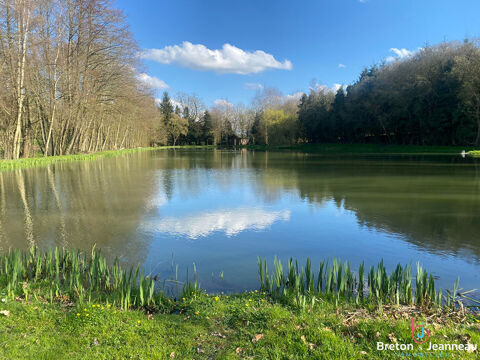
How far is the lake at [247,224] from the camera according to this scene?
593cm

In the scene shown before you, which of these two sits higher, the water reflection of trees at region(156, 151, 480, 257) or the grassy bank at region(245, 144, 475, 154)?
the grassy bank at region(245, 144, 475, 154)

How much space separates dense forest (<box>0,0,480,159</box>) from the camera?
23.7 meters

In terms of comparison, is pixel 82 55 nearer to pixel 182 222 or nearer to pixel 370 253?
pixel 182 222

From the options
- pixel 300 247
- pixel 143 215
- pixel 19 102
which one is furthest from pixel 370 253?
pixel 19 102

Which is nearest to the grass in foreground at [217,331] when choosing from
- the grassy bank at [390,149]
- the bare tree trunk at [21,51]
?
the bare tree trunk at [21,51]

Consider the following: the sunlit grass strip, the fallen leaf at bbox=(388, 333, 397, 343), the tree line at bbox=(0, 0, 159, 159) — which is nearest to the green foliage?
the tree line at bbox=(0, 0, 159, 159)

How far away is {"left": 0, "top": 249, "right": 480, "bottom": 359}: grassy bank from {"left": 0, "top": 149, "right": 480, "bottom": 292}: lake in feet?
3.21

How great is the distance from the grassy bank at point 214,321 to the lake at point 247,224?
38.5 inches

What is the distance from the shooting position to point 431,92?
42375mm

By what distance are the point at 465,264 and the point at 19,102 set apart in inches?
982

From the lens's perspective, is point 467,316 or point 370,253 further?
point 370,253

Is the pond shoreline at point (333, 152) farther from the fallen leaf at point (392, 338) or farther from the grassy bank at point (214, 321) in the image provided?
the fallen leaf at point (392, 338)

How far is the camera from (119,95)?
3155 cm

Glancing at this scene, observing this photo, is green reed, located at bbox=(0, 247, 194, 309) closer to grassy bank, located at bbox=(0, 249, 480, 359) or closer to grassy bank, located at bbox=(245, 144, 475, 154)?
grassy bank, located at bbox=(0, 249, 480, 359)
